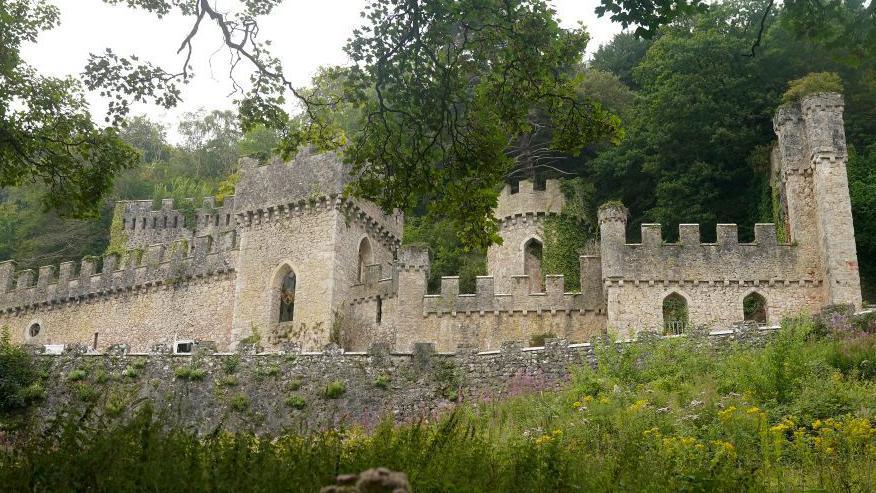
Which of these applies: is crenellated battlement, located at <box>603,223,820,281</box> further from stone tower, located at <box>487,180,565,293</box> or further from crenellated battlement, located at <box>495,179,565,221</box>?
crenellated battlement, located at <box>495,179,565,221</box>

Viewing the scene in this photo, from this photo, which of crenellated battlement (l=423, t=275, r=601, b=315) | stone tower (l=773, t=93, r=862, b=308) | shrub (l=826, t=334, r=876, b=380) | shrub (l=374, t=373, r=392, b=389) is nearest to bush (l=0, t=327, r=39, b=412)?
shrub (l=374, t=373, r=392, b=389)

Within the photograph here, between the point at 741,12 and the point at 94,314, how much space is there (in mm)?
27895

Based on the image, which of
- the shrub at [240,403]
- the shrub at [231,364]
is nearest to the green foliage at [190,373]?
the shrub at [231,364]

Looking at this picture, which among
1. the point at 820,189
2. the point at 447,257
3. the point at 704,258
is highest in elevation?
the point at 820,189

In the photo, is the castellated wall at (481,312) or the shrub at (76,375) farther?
the castellated wall at (481,312)

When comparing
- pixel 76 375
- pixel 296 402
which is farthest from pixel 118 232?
pixel 296 402

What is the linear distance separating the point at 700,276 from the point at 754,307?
8.26 ft

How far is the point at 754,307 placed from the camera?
26.4 m

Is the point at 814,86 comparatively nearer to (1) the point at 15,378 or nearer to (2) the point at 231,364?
(2) the point at 231,364

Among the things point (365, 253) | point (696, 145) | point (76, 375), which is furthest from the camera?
point (696, 145)

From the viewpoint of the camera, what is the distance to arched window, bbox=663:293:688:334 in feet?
81.5

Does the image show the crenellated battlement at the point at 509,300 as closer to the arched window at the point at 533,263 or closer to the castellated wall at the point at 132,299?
the arched window at the point at 533,263

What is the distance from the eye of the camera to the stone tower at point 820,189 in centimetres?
2356

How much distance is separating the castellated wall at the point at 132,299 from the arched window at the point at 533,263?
10.2 metres
